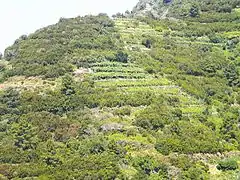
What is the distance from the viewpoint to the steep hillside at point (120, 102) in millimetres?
69625

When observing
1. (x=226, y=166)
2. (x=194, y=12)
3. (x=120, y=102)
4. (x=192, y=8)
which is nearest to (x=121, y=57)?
(x=120, y=102)

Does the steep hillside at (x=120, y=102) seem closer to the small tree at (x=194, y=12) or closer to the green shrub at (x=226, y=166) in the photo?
the green shrub at (x=226, y=166)

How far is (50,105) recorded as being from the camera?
284 feet

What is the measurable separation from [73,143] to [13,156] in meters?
8.26

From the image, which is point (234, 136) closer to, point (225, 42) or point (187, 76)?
point (187, 76)

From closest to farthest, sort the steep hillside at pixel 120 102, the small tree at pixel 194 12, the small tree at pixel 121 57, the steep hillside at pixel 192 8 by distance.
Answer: the steep hillside at pixel 120 102 < the small tree at pixel 121 57 < the small tree at pixel 194 12 < the steep hillside at pixel 192 8

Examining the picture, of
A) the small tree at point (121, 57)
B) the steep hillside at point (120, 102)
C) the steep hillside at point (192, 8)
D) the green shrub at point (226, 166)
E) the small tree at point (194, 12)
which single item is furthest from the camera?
the steep hillside at point (192, 8)

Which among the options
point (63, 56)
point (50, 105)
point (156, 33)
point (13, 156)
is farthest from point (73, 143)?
point (156, 33)

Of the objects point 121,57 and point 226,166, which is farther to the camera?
point 121,57

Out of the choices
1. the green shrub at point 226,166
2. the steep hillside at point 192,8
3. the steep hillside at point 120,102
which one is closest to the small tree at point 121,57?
the steep hillside at point 120,102

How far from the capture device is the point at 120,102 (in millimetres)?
89312

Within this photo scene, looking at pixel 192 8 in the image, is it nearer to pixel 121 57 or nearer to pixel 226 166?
pixel 121 57

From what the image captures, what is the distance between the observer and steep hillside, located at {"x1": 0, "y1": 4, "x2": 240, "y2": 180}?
228 feet

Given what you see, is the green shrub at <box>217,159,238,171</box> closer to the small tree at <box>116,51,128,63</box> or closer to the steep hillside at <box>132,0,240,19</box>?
the small tree at <box>116,51,128,63</box>
